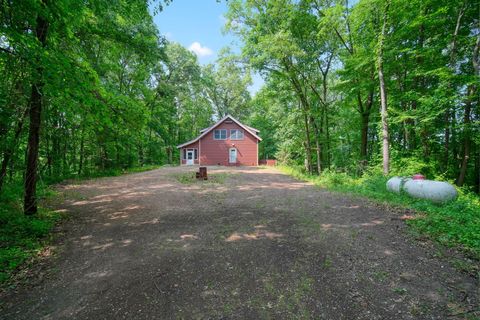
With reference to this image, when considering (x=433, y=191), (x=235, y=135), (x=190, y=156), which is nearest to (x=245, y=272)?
(x=433, y=191)

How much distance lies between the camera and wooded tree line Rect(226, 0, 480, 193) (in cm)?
872

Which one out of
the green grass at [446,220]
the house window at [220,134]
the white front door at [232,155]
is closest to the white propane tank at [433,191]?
the green grass at [446,220]

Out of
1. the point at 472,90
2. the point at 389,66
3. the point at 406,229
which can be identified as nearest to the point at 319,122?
the point at 389,66

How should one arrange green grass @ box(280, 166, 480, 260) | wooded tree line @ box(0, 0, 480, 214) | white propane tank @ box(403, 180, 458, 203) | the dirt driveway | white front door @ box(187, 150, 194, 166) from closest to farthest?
the dirt driveway → green grass @ box(280, 166, 480, 260) → wooded tree line @ box(0, 0, 480, 214) → white propane tank @ box(403, 180, 458, 203) → white front door @ box(187, 150, 194, 166)

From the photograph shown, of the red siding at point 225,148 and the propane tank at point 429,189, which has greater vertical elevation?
the red siding at point 225,148

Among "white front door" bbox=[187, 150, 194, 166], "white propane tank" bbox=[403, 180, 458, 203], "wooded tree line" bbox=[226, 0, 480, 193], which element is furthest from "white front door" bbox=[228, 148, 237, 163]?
"white propane tank" bbox=[403, 180, 458, 203]

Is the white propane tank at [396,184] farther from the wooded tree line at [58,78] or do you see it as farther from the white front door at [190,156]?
the white front door at [190,156]

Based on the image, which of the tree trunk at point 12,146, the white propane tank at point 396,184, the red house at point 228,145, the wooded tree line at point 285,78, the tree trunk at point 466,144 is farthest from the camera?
the red house at point 228,145

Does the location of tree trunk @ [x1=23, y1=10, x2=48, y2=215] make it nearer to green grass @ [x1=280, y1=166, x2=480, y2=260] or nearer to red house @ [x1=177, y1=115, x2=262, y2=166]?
green grass @ [x1=280, y1=166, x2=480, y2=260]

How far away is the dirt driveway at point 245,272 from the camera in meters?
2.48

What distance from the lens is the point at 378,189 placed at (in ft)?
26.8

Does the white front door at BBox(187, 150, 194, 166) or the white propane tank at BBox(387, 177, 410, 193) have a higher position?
the white front door at BBox(187, 150, 194, 166)

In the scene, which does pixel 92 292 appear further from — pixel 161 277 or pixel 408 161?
pixel 408 161

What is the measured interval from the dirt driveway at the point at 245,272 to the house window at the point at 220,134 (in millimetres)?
18468
